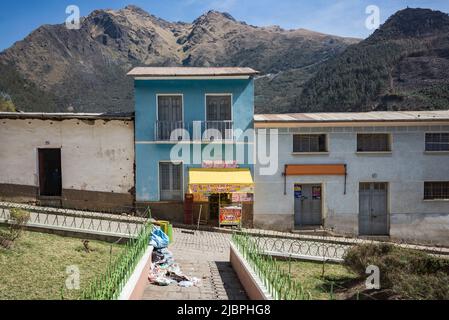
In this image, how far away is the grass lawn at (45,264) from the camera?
9.70m

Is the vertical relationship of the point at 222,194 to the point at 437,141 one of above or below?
below

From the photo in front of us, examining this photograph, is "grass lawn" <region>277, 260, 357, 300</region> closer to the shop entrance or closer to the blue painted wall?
the shop entrance

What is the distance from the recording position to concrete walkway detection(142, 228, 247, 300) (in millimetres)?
10914

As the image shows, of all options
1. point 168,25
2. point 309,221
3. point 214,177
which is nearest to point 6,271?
point 214,177

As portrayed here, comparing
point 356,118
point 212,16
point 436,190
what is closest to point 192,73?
point 356,118

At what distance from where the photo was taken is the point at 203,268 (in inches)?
545

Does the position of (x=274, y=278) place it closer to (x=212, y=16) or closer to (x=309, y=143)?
(x=309, y=143)

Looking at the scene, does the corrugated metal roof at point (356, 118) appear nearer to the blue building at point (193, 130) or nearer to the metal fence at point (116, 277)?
the blue building at point (193, 130)

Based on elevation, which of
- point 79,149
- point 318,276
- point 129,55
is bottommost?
point 318,276

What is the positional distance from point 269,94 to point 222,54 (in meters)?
57.8

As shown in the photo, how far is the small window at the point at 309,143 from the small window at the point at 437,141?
535 centimetres

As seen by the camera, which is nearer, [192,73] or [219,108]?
[192,73]

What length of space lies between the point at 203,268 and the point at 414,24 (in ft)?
280
